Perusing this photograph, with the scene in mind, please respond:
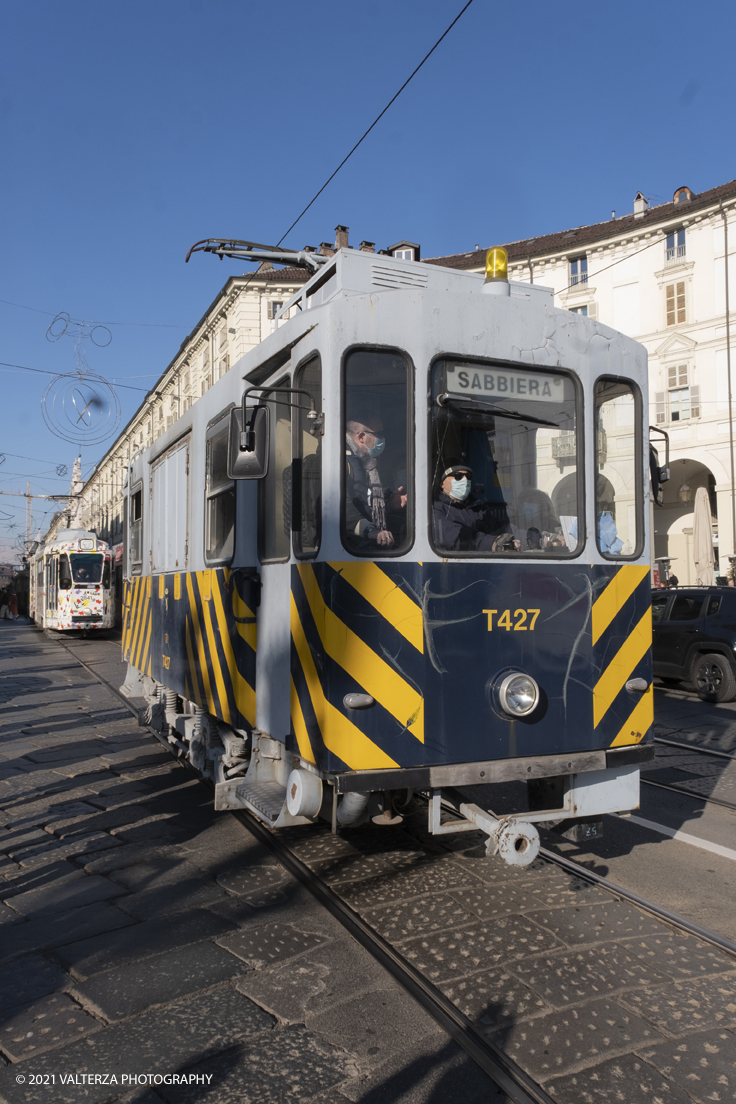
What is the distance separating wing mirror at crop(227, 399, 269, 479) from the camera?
4066mm

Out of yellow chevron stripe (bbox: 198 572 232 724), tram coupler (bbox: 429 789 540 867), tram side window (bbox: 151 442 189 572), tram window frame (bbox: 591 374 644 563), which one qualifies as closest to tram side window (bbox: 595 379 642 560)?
tram window frame (bbox: 591 374 644 563)

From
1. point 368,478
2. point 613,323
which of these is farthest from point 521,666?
point 613,323

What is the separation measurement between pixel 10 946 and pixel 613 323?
35.9 metres

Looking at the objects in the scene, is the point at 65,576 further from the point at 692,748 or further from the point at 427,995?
the point at 427,995

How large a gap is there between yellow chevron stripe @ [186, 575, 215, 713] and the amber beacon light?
3209 mm

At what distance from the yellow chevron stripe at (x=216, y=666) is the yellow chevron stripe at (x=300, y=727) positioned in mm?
1368

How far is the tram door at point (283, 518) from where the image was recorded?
13.2 feet

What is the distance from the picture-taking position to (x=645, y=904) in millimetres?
4266

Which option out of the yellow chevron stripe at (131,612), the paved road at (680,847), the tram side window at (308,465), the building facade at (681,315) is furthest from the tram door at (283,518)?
the building facade at (681,315)

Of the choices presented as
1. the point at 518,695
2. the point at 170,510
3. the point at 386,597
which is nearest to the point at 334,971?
the point at 518,695

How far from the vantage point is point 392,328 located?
3.94m

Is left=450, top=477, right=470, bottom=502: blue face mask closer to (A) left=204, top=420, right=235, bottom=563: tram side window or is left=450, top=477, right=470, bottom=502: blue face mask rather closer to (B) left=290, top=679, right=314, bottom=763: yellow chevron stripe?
(B) left=290, top=679, right=314, bottom=763: yellow chevron stripe

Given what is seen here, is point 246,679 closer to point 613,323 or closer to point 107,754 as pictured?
point 107,754

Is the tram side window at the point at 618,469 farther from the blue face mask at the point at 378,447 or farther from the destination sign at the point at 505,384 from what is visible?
the blue face mask at the point at 378,447
